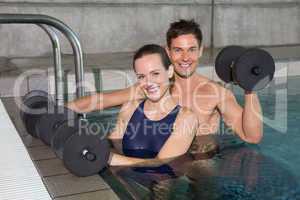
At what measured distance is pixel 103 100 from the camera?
11.1ft

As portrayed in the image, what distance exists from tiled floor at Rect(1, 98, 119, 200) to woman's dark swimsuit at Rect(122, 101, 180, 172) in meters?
0.53

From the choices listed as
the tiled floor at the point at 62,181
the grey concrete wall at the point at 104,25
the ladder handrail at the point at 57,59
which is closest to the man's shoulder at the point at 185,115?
the tiled floor at the point at 62,181

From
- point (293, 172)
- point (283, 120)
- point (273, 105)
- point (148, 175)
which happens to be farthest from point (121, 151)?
point (273, 105)

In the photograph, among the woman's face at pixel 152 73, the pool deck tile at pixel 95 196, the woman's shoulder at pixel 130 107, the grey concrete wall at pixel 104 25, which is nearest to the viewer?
the pool deck tile at pixel 95 196

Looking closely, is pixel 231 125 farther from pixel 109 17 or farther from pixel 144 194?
pixel 109 17

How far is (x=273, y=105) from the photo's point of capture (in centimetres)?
587

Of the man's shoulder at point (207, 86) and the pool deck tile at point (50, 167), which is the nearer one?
the pool deck tile at point (50, 167)

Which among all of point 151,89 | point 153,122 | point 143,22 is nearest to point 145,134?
point 153,122

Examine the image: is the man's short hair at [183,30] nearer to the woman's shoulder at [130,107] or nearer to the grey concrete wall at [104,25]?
the woman's shoulder at [130,107]

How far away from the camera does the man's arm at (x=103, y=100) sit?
3.21 m

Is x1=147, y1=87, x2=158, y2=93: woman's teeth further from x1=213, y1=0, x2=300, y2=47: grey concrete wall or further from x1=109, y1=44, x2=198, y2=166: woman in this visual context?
x1=213, y1=0, x2=300, y2=47: grey concrete wall

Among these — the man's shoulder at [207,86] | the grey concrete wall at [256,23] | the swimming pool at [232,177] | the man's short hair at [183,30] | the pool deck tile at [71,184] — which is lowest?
the swimming pool at [232,177]

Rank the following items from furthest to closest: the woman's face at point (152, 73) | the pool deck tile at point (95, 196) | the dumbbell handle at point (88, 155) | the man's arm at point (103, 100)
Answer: the man's arm at point (103, 100)
the woman's face at point (152, 73)
the dumbbell handle at point (88, 155)
the pool deck tile at point (95, 196)

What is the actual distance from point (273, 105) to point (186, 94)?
2887 millimetres
